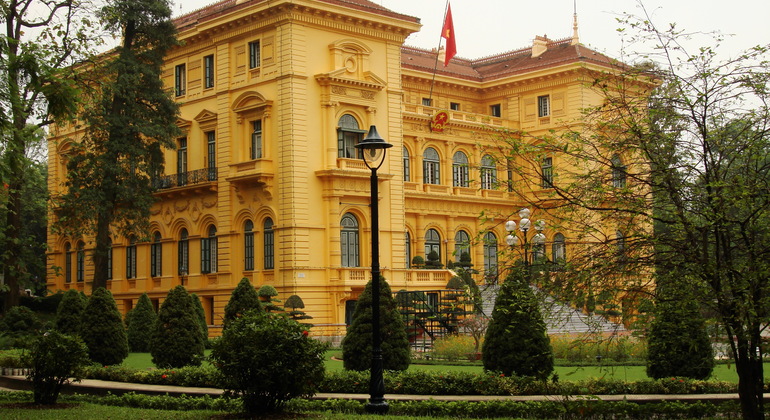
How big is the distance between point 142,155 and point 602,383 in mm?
27351

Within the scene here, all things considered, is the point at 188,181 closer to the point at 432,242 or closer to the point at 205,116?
the point at 205,116

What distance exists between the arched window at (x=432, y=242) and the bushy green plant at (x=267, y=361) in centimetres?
3451

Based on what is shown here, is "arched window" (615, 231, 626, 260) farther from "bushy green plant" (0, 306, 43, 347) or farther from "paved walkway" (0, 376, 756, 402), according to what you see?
"bushy green plant" (0, 306, 43, 347)

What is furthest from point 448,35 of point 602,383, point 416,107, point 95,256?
point 602,383

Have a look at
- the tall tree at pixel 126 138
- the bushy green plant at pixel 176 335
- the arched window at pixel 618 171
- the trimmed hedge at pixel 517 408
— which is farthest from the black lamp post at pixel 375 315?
the tall tree at pixel 126 138

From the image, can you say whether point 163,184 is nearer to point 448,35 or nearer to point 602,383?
point 448,35

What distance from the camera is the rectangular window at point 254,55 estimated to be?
137 feet

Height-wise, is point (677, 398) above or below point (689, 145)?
below

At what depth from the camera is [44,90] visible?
17.1 meters

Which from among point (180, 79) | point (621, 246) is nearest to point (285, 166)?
point (180, 79)

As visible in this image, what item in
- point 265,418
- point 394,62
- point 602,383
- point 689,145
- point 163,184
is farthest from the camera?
point 163,184

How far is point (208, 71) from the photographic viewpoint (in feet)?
145

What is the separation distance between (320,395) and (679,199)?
27.4ft

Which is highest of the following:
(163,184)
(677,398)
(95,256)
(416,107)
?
(416,107)
